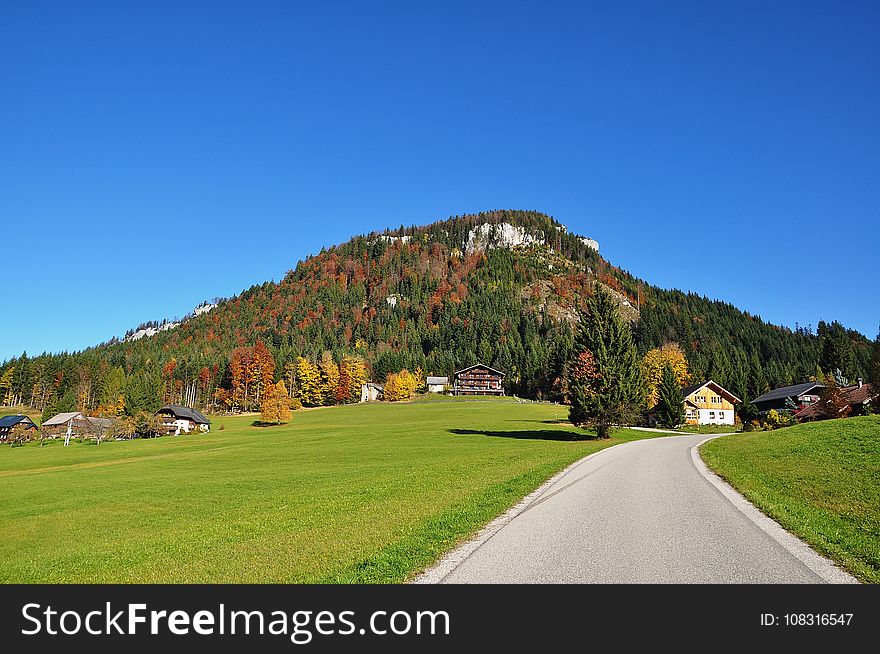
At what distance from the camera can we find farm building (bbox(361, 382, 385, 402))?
150 metres

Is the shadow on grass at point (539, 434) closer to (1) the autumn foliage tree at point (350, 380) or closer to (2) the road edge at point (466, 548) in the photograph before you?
(2) the road edge at point (466, 548)

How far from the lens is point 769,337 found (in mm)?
190375

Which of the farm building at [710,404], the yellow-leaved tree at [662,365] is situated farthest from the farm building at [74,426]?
the farm building at [710,404]

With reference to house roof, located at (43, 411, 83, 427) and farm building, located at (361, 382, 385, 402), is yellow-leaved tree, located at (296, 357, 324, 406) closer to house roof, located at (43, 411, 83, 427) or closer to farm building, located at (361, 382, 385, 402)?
farm building, located at (361, 382, 385, 402)

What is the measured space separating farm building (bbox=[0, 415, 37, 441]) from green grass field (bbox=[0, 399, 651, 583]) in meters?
75.7

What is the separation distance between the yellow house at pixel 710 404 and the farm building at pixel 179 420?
317 ft

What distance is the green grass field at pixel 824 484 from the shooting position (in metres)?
10.1

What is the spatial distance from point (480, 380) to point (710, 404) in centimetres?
8081

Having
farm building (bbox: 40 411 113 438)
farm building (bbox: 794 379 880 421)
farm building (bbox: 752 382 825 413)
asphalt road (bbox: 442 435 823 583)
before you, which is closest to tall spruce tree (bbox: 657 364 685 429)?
farm building (bbox: 794 379 880 421)

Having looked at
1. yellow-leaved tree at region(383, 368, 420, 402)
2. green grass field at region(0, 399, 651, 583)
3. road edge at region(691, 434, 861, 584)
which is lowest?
green grass field at region(0, 399, 651, 583)

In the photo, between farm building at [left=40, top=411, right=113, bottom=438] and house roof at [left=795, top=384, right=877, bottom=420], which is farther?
farm building at [left=40, top=411, right=113, bottom=438]

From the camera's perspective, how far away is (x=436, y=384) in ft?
527

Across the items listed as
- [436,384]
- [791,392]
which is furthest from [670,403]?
[436,384]

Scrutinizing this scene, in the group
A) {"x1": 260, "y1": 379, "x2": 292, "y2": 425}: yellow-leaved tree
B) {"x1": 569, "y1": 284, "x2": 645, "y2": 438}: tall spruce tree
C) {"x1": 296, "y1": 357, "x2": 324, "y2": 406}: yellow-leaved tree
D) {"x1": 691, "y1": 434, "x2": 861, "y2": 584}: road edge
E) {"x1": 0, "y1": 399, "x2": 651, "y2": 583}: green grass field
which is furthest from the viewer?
{"x1": 296, "y1": 357, "x2": 324, "y2": 406}: yellow-leaved tree
